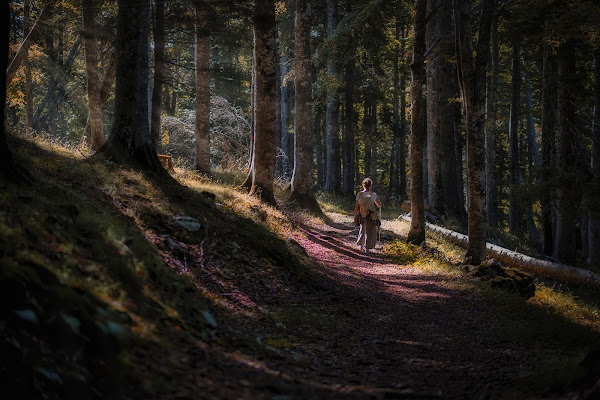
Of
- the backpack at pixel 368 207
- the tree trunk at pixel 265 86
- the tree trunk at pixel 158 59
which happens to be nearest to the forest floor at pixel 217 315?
the backpack at pixel 368 207

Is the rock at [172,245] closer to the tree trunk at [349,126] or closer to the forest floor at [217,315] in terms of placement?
the forest floor at [217,315]

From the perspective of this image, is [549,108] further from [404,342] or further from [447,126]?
[404,342]

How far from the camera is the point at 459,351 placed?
18.0ft

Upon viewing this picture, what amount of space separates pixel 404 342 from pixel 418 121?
862 centimetres

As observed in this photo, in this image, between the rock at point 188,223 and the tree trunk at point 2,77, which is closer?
the tree trunk at point 2,77

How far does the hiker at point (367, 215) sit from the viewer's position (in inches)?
497

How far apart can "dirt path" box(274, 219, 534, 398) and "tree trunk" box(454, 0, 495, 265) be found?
6.63 feet

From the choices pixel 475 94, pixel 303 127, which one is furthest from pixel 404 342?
pixel 303 127

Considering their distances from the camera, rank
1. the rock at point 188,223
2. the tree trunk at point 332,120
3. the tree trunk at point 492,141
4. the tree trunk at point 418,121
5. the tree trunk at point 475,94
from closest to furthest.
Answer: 1. the rock at point 188,223
2. the tree trunk at point 475,94
3. the tree trunk at point 418,121
4. the tree trunk at point 492,141
5. the tree trunk at point 332,120

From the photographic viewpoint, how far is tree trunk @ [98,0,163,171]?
28.9 ft

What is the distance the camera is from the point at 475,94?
10.1 metres

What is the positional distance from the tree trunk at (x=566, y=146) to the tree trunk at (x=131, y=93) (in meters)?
11.6

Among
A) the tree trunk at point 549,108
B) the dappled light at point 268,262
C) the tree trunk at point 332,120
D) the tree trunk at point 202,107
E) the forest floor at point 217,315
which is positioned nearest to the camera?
the forest floor at point 217,315

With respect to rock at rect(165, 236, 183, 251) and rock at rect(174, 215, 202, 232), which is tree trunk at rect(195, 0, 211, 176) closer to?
rock at rect(174, 215, 202, 232)
